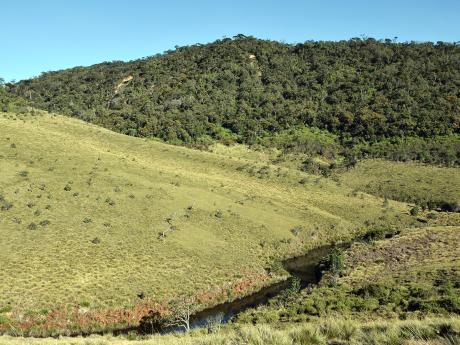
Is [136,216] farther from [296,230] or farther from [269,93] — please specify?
[269,93]

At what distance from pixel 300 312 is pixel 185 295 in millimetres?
12514

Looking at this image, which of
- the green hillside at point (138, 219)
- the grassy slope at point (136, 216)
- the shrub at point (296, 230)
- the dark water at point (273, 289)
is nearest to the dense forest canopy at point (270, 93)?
the grassy slope at point (136, 216)

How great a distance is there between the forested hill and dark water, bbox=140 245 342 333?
70.0 metres

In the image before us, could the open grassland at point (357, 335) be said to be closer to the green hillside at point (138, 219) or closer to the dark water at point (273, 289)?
the dark water at point (273, 289)

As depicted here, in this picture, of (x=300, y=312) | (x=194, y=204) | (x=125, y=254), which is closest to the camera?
(x=300, y=312)

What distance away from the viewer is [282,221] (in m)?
64.4

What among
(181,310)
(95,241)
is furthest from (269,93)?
(181,310)

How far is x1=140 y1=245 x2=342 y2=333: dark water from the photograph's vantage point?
1452 inches

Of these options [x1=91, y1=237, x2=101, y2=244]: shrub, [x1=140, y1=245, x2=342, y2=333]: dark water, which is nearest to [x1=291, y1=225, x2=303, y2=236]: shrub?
[x1=140, y1=245, x2=342, y2=333]: dark water

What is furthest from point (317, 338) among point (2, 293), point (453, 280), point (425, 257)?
point (425, 257)

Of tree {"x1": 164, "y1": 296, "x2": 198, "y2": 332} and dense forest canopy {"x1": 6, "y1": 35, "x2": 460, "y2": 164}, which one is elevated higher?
dense forest canopy {"x1": 6, "y1": 35, "x2": 460, "y2": 164}

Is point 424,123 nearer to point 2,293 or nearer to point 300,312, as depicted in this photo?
point 300,312

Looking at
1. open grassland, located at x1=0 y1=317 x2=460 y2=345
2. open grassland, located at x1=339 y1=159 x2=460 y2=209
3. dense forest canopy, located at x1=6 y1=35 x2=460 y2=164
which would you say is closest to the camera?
open grassland, located at x1=0 y1=317 x2=460 y2=345

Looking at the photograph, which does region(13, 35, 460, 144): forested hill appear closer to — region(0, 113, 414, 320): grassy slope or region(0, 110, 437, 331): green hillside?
region(0, 113, 414, 320): grassy slope
